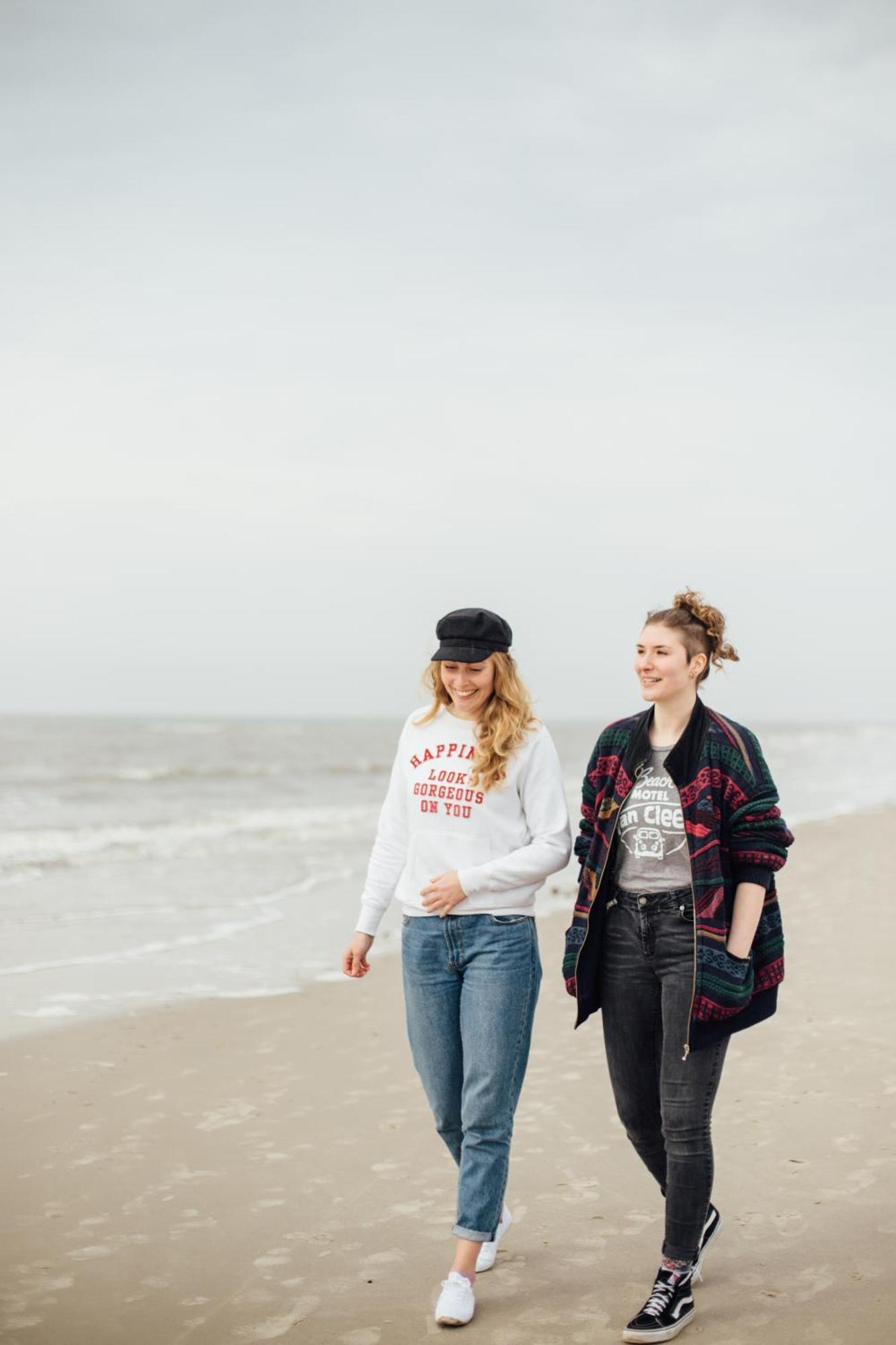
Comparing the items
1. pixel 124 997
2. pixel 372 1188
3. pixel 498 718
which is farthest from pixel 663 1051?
pixel 124 997

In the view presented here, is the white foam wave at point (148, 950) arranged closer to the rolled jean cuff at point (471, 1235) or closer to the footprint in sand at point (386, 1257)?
the footprint in sand at point (386, 1257)

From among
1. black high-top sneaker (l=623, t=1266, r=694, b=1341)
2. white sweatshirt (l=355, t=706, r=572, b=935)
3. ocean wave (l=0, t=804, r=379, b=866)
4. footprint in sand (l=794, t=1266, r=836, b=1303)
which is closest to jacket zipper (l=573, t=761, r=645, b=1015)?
white sweatshirt (l=355, t=706, r=572, b=935)

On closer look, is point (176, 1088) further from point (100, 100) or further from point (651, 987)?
point (100, 100)

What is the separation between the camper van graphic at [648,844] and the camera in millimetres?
3031

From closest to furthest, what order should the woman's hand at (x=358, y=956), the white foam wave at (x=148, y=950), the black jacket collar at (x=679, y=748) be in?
1. the black jacket collar at (x=679, y=748)
2. the woman's hand at (x=358, y=956)
3. the white foam wave at (x=148, y=950)

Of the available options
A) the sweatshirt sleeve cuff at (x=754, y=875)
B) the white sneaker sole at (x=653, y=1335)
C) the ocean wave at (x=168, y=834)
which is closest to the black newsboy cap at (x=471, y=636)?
the sweatshirt sleeve cuff at (x=754, y=875)

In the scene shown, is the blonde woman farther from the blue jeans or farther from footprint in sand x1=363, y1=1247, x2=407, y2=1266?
footprint in sand x1=363, y1=1247, x2=407, y2=1266

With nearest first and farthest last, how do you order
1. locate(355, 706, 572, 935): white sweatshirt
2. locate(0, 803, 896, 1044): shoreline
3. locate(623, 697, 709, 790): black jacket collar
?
1. locate(623, 697, 709, 790): black jacket collar
2. locate(355, 706, 572, 935): white sweatshirt
3. locate(0, 803, 896, 1044): shoreline

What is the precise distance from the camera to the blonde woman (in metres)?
3.09

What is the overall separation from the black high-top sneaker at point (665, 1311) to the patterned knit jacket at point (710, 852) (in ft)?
2.17

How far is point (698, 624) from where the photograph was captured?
3146 millimetres

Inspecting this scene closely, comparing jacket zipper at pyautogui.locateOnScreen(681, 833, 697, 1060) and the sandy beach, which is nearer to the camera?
jacket zipper at pyautogui.locateOnScreen(681, 833, 697, 1060)

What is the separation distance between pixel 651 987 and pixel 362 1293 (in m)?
1.28

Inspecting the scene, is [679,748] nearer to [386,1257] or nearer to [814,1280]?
[814,1280]
